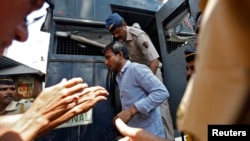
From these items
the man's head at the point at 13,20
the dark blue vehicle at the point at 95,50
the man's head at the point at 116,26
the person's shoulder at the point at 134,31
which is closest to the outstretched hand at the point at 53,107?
the man's head at the point at 13,20

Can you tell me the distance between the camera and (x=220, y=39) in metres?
0.32

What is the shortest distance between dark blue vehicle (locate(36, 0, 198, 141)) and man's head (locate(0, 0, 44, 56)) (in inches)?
63.9

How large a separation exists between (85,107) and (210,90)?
1145 millimetres

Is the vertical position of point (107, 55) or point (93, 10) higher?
point (93, 10)

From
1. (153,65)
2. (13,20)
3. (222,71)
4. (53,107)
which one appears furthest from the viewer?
(153,65)

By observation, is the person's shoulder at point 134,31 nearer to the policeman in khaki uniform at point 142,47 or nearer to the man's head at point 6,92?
the policeman in khaki uniform at point 142,47

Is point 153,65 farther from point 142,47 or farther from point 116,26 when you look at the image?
point 116,26

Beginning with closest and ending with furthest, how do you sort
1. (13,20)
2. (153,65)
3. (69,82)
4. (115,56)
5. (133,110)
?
(13,20)
(69,82)
(133,110)
(115,56)
(153,65)

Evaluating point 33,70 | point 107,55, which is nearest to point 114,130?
point 107,55

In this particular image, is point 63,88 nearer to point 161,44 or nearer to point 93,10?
point 93,10

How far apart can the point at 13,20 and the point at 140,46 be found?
1.90 m

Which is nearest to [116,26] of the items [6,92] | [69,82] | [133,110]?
[133,110]

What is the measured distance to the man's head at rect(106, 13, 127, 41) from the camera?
232 centimetres

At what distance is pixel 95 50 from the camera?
102 inches
